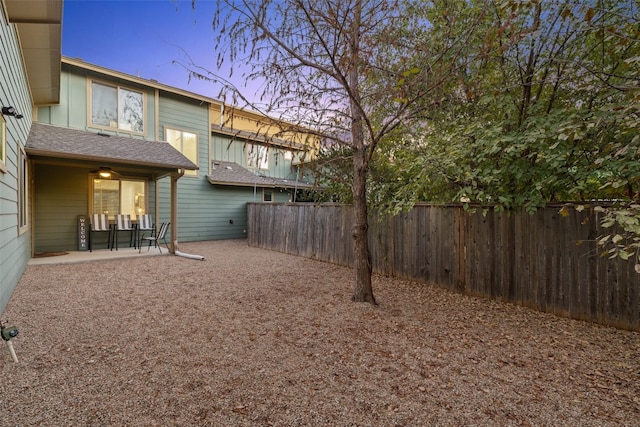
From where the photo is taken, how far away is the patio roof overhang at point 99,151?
647 cm

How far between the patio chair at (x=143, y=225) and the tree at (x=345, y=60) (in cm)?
709

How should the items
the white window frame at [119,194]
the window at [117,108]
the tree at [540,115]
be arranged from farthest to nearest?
the window at [117,108] < the white window frame at [119,194] < the tree at [540,115]

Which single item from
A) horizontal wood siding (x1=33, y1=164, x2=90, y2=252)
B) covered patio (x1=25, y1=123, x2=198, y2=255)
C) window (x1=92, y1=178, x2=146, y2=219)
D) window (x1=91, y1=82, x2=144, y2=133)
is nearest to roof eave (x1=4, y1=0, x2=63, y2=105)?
covered patio (x1=25, y1=123, x2=198, y2=255)

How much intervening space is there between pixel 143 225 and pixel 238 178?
12.7 feet

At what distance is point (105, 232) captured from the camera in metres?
8.63

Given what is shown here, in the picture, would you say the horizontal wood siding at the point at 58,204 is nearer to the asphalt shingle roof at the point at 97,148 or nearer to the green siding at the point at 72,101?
the asphalt shingle roof at the point at 97,148

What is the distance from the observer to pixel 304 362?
102 inches

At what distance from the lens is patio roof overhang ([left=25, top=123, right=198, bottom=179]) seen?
647 cm

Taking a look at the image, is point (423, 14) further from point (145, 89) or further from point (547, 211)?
point (145, 89)

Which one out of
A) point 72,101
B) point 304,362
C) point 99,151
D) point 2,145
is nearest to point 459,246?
point 304,362

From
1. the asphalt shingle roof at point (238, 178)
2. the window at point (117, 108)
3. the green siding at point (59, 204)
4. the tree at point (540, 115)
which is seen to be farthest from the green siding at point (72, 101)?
the tree at point (540, 115)

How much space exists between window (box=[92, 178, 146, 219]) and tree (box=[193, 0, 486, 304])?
7161mm

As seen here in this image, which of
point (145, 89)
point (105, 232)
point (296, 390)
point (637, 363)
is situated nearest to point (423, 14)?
point (637, 363)

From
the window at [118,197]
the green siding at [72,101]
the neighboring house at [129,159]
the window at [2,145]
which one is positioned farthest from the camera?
the window at [118,197]
